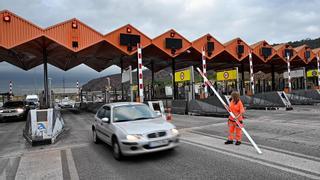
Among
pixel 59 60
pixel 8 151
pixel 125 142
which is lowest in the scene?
pixel 8 151

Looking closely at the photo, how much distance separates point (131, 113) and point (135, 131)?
145cm

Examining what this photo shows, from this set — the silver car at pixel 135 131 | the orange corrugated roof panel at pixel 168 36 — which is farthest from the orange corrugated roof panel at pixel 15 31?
the silver car at pixel 135 131

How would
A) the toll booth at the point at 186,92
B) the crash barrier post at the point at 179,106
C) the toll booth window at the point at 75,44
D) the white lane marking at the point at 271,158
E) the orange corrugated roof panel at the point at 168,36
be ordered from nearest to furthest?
the white lane marking at the point at 271,158, the toll booth at the point at 186,92, the crash barrier post at the point at 179,106, the toll booth window at the point at 75,44, the orange corrugated roof panel at the point at 168,36

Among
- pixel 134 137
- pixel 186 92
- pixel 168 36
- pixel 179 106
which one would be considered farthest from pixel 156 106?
pixel 168 36

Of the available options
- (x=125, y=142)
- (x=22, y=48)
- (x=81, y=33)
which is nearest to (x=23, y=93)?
(x=22, y=48)

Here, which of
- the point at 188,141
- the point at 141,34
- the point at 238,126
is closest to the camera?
the point at 238,126

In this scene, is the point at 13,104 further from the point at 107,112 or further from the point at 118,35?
the point at 107,112

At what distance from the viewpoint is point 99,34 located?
2212cm

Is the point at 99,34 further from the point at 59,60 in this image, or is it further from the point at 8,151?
the point at 8,151

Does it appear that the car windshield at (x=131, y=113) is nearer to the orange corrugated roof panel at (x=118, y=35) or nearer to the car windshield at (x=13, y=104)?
the orange corrugated roof panel at (x=118, y=35)

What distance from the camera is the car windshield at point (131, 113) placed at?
25.2 ft

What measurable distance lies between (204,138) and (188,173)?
4.06 metres

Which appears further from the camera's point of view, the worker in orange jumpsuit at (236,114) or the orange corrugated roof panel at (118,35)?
the orange corrugated roof panel at (118,35)

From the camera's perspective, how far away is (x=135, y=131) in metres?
6.52
